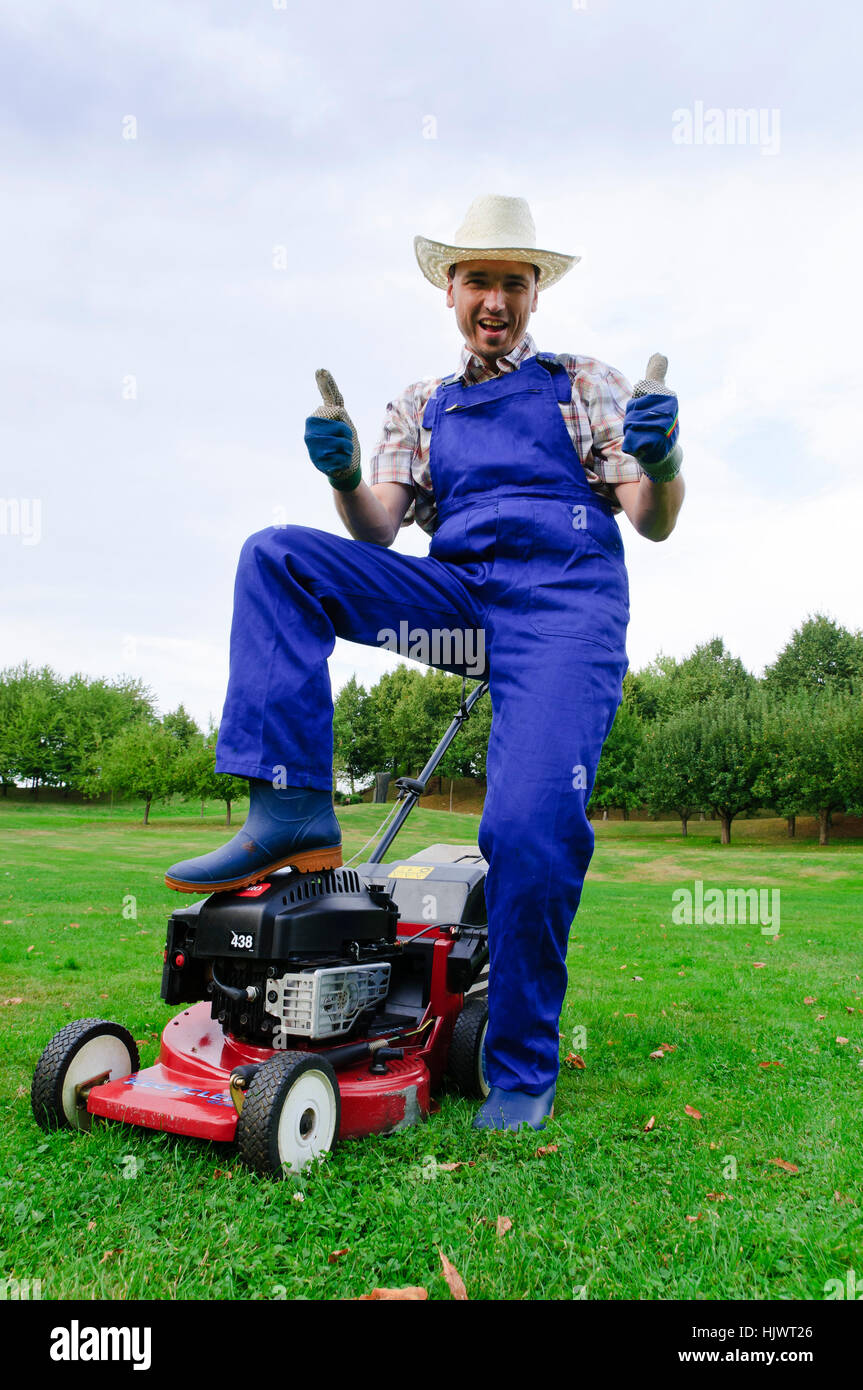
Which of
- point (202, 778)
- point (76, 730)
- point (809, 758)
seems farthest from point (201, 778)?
point (76, 730)

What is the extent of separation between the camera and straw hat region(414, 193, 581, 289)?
132 inches

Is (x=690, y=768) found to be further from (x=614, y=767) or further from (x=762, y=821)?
(x=762, y=821)

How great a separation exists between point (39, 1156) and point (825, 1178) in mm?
2160

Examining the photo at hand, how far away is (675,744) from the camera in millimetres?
40188

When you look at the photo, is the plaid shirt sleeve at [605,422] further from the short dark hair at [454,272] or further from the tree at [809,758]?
the tree at [809,758]

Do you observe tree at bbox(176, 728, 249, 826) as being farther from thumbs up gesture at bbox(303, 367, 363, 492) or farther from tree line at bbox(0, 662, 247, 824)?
thumbs up gesture at bbox(303, 367, 363, 492)

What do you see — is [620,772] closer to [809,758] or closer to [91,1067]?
[809,758]

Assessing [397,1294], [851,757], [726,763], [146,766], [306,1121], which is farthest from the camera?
[726,763]

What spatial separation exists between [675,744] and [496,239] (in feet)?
125

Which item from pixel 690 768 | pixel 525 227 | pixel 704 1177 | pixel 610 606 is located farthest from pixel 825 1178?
pixel 690 768

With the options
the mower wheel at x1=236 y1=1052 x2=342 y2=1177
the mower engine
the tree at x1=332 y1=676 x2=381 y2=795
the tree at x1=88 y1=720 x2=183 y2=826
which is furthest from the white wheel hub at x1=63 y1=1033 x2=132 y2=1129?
the tree at x1=332 y1=676 x2=381 y2=795

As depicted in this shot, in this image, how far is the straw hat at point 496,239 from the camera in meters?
3.36

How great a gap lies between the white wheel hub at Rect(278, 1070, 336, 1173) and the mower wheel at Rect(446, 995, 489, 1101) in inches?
32.7

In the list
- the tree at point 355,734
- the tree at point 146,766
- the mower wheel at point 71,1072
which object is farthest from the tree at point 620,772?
the mower wheel at point 71,1072
